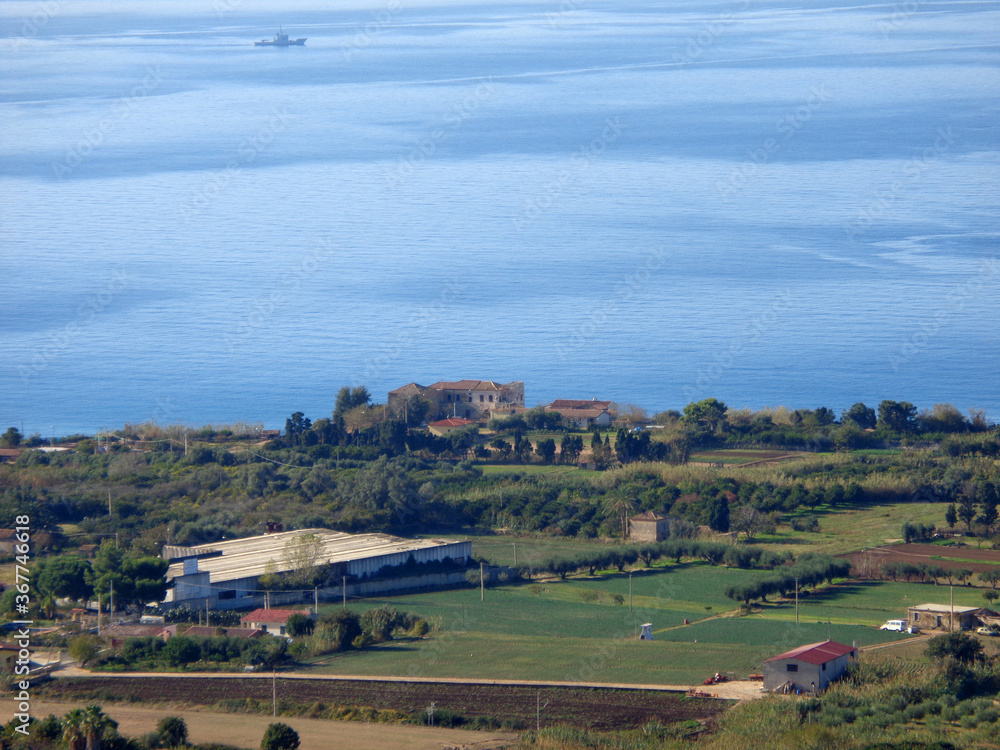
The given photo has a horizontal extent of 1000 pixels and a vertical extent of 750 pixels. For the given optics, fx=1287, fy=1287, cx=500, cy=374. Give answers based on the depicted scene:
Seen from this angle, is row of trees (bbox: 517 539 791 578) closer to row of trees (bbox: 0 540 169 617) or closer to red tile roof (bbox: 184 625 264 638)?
red tile roof (bbox: 184 625 264 638)

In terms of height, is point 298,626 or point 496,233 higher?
point 496,233

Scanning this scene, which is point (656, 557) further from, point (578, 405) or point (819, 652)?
point (578, 405)

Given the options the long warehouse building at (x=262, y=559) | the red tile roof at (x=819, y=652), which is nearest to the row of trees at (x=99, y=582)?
the long warehouse building at (x=262, y=559)

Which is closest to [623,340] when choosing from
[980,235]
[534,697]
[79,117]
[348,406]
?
[348,406]

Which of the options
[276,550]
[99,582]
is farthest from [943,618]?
[99,582]

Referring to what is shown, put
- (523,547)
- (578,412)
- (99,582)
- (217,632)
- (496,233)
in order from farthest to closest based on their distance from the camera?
(496,233) → (578,412) → (523,547) → (99,582) → (217,632)

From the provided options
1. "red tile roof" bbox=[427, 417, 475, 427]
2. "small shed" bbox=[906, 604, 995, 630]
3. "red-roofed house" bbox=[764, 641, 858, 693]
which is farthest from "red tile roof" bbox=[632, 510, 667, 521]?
"red tile roof" bbox=[427, 417, 475, 427]

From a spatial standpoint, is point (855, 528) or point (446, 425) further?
point (446, 425)
